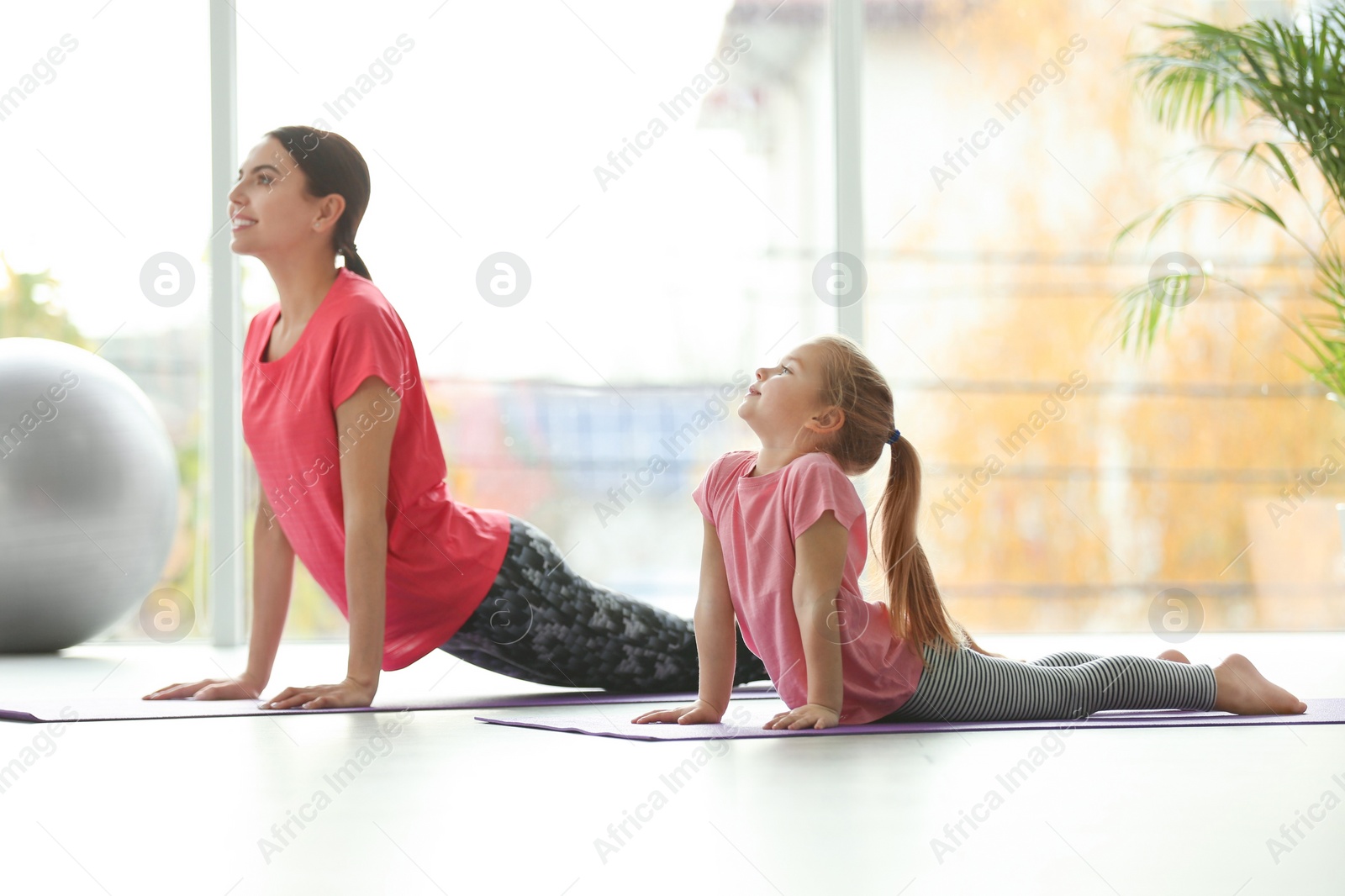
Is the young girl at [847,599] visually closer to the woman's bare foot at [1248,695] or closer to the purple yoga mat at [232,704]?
the woman's bare foot at [1248,695]

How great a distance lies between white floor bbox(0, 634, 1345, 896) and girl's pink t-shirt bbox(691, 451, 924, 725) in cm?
15

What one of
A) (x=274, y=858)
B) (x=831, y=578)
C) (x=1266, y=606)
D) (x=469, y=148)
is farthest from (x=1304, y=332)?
(x=274, y=858)

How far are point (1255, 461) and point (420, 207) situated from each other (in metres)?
2.69

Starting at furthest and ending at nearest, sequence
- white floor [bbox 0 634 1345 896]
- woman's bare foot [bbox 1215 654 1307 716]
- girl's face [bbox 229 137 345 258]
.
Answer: girl's face [bbox 229 137 345 258] → woman's bare foot [bbox 1215 654 1307 716] → white floor [bbox 0 634 1345 896]

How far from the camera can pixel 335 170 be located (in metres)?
1.91

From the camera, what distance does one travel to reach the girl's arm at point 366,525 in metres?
1.76

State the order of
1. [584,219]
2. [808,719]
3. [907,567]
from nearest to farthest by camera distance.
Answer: [808,719] < [907,567] < [584,219]

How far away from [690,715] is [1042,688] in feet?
1.58

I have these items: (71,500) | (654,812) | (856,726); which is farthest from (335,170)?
(71,500)

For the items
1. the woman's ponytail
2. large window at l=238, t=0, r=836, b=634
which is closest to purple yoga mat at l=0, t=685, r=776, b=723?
the woman's ponytail

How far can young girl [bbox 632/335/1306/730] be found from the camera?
1571mm

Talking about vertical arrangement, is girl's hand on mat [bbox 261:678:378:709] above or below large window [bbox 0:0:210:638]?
below

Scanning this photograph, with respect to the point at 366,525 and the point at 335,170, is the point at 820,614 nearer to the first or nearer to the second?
the point at 366,525

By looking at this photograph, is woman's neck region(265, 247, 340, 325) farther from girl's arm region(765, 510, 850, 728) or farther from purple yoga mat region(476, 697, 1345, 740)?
girl's arm region(765, 510, 850, 728)
